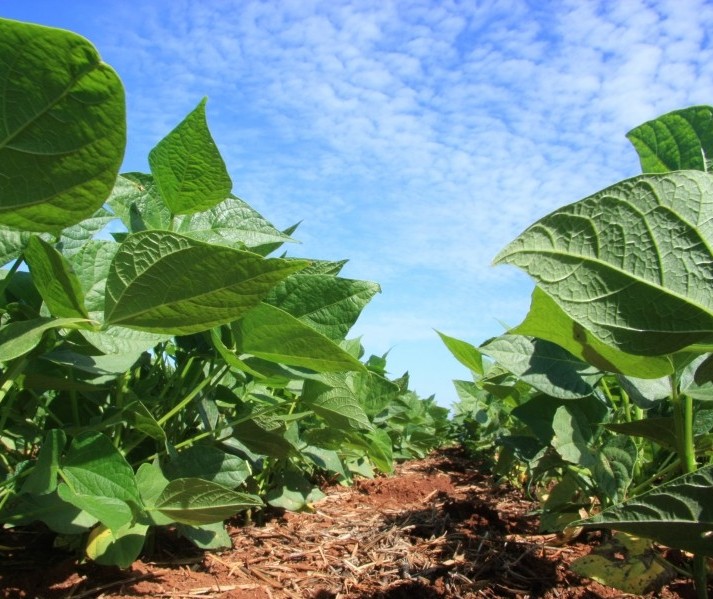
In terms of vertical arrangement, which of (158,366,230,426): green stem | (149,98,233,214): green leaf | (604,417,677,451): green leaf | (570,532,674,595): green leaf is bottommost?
(570,532,674,595): green leaf

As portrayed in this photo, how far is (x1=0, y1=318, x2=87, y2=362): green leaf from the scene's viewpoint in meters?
0.87

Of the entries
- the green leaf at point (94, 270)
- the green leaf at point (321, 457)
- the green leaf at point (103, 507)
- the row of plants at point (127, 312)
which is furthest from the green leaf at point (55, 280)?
the green leaf at point (321, 457)

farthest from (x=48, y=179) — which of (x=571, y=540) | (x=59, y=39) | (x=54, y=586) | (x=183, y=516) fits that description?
(x=571, y=540)

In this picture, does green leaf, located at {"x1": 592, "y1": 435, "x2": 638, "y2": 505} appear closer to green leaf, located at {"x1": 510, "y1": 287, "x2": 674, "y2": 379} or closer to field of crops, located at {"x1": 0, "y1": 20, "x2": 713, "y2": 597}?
field of crops, located at {"x1": 0, "y1": 20, "x2": 713, "y2": 597}

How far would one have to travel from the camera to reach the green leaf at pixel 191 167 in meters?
1.23

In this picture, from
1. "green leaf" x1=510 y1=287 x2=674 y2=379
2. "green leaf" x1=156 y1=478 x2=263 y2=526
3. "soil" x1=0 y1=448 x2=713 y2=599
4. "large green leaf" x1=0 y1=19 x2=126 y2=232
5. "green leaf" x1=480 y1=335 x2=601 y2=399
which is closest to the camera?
"large green leaf" x1=0 y1=19 x2=126 y2=232

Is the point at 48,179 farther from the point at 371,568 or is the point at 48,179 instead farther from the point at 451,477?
the point at 451,477

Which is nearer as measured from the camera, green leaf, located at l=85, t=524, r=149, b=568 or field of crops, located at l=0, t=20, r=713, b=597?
field of crops, located at l=0, t=20, r=713, b=597

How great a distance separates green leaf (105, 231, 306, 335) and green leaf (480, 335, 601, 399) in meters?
0.75

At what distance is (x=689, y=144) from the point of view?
3.61ft

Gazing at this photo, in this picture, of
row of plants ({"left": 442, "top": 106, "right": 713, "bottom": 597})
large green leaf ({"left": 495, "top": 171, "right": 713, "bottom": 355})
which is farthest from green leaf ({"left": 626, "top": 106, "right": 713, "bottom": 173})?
large green leaf ({"left": 495, "top": 171, "right": 713, "bottom": 355})

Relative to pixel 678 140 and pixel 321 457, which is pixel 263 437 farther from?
pixel 678 140

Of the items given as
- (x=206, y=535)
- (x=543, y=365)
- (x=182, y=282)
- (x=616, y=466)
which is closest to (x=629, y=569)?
(x=616, y=466)

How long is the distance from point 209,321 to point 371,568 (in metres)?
1.32
